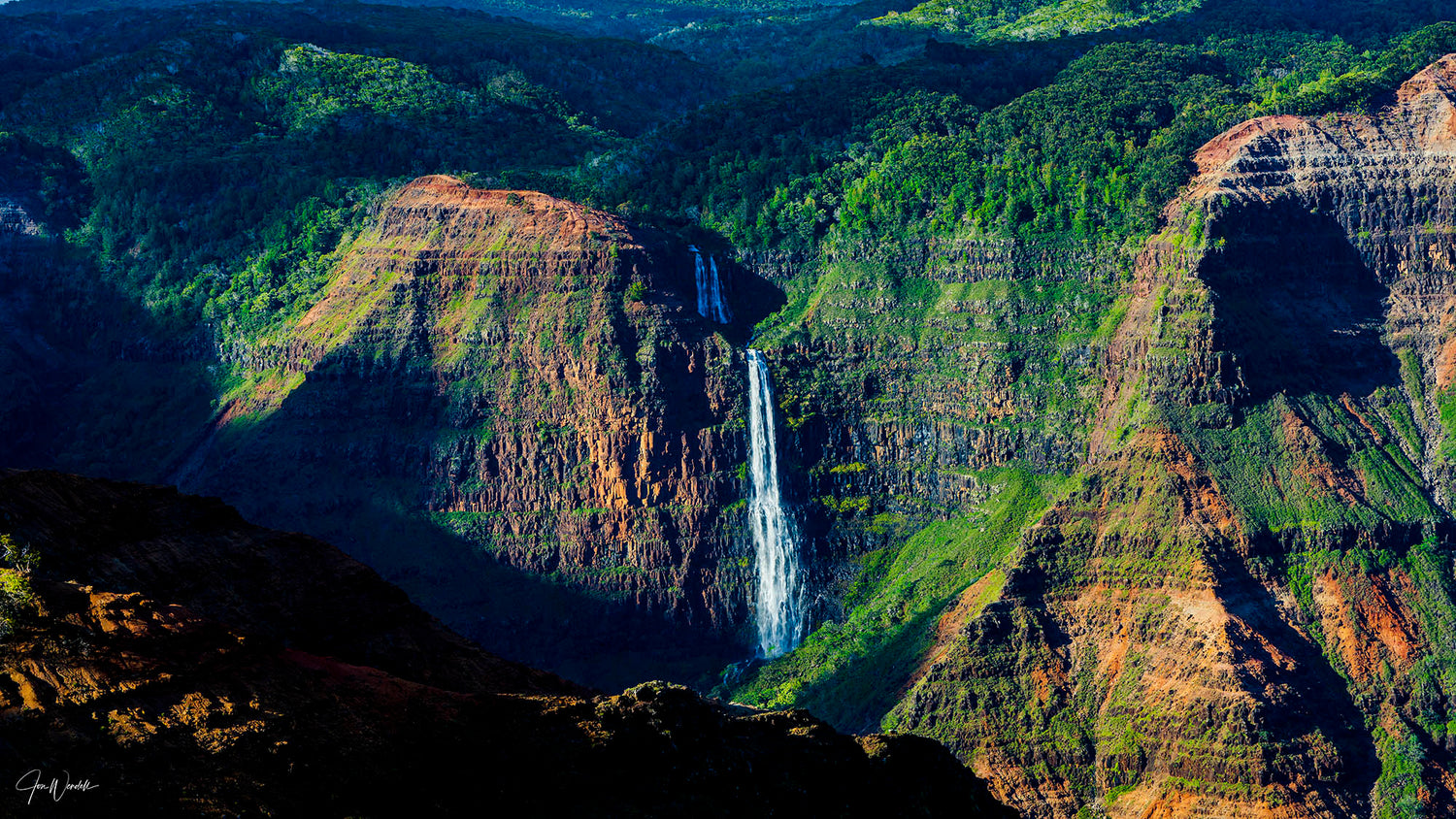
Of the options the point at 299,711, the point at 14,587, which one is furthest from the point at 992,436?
the point at 14,587

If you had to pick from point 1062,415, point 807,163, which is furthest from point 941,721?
point 807,163

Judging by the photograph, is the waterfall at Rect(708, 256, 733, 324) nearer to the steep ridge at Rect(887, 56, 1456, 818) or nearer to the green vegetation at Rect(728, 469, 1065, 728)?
the green vegetation at Rect(728, 469, 1065, 728)

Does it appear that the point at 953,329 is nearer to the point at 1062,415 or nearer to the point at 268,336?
the point at 1062,415

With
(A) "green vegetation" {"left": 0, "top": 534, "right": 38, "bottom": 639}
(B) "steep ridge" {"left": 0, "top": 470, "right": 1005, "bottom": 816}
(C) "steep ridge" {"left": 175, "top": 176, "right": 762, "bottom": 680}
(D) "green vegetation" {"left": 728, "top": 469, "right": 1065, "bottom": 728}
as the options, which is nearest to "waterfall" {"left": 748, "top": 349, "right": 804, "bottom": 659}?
(C) "steep ridge" {"left": 175, "top": 176, "right": 762, "bottom": 680}

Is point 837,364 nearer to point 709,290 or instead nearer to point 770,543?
point 709,290

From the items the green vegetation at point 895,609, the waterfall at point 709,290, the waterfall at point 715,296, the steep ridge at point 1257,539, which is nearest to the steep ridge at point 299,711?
the steep ridge at point 1257,539

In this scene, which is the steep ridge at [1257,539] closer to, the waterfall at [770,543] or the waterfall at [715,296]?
the waterfall at [770,543]
